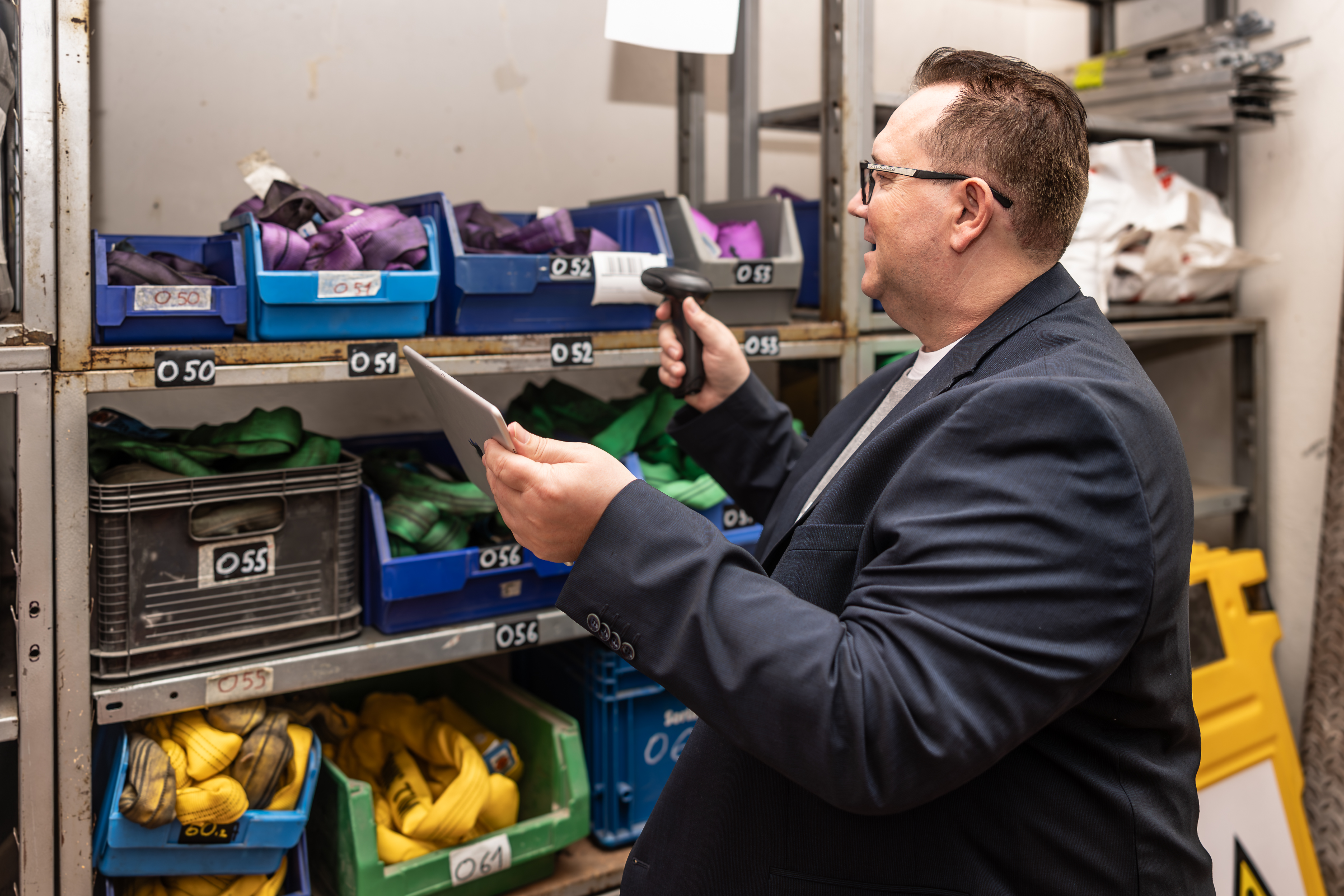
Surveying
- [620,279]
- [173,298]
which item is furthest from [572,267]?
[173,298]

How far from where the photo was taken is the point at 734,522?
198 centimetres

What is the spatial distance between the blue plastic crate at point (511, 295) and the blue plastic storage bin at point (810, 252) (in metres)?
0.49

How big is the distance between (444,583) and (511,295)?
48 cm

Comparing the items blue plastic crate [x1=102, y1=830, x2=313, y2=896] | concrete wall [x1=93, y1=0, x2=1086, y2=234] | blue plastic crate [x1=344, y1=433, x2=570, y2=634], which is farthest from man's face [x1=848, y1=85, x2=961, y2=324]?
concrete wall [x1=93, y1=0, x2=1086, y2=234]

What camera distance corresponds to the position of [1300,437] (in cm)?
273

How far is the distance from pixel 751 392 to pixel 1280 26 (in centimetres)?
201

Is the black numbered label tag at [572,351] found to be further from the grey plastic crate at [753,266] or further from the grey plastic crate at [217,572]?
the grey plastic crate at [217,572]

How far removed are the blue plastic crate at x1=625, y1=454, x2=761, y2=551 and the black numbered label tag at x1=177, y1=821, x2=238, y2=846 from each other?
0.88 m

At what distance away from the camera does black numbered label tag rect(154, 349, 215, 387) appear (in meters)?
1.41

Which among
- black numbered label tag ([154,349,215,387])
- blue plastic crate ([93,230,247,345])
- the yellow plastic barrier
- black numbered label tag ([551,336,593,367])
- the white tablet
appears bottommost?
the yellow plastic barrier

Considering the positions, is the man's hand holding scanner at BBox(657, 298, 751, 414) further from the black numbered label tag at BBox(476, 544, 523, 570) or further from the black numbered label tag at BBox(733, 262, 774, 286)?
the black numbered label tag at BBox(476, 544, 523, 570)

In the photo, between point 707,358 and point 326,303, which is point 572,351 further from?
point 326,303

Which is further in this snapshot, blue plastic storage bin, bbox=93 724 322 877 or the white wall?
the white wall

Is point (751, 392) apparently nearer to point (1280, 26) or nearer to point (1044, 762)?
point (1044, 762)
